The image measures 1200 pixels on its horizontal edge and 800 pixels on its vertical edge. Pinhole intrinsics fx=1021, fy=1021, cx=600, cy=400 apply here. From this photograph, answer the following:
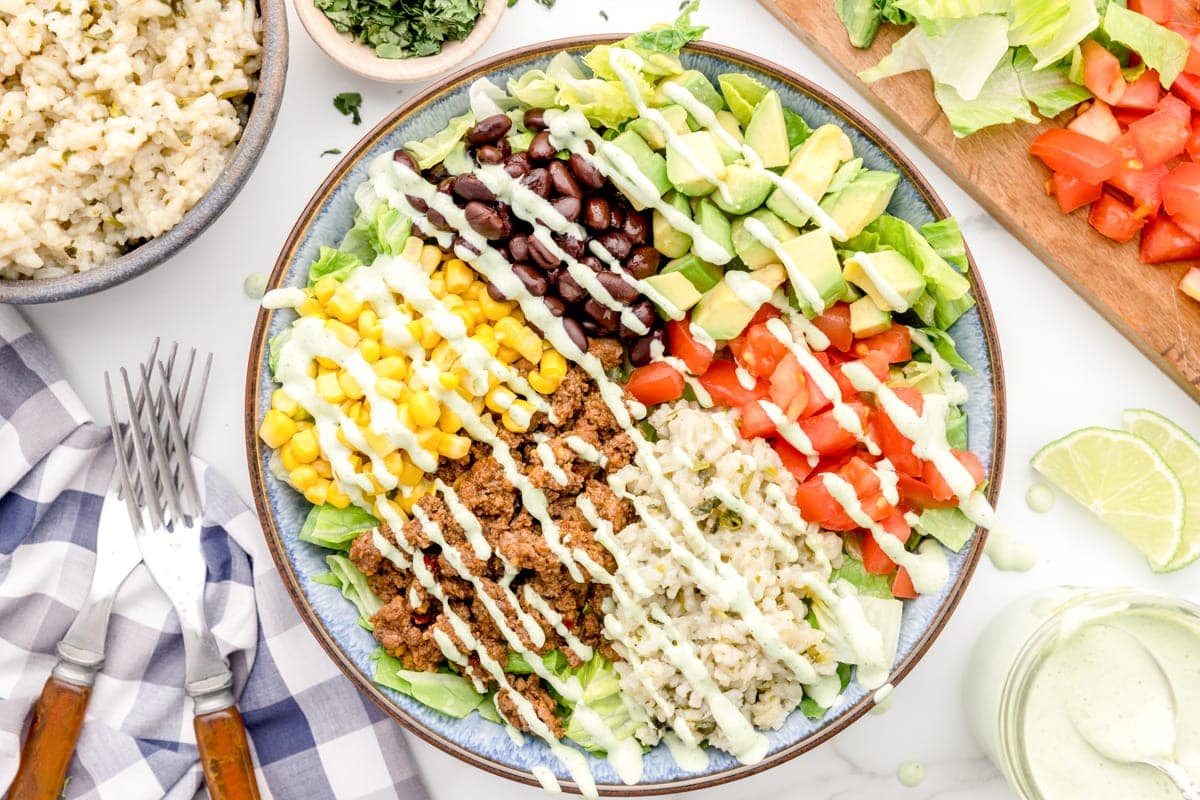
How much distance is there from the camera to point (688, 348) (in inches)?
117

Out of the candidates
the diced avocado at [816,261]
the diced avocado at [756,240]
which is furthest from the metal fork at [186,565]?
the diced avocado at [816,261]

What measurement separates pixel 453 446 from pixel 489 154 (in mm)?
845

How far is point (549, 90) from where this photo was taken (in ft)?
9.74

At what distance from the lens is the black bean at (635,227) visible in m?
2.93

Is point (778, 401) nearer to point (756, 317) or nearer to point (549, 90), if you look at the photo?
point (756, 317)

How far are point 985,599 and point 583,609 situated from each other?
1363 mm

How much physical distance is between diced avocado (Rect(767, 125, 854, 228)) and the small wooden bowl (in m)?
1.03

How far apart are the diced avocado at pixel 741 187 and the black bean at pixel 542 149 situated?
0.49 m

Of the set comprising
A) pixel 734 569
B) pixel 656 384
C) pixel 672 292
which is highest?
pixel 672 292

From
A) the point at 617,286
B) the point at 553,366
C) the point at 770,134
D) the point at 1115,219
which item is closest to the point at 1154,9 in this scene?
the point at 1115,219

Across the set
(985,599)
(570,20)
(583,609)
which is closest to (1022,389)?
(985,599)

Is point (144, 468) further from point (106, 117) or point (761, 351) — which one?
point (761, 351)

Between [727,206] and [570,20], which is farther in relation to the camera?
[570,20]

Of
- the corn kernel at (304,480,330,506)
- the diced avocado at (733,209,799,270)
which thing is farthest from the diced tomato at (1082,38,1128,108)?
the corn kernel at (304,480,330,506)
